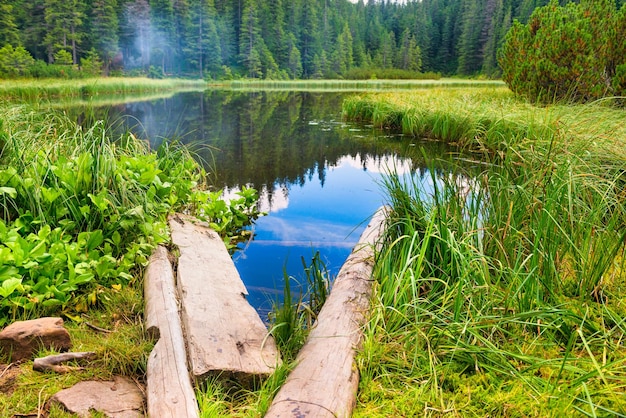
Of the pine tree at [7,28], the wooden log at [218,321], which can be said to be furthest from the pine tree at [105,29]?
the wooden log at [218,321]

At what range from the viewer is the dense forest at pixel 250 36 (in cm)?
3378

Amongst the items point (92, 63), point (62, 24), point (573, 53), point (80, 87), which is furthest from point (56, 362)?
point (92, 63)

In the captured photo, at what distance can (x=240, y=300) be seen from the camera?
2.48m

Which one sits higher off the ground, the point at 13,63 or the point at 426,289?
the point at 13,63

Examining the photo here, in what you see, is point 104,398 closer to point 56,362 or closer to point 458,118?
point 56,362

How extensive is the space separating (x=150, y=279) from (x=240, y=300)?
59cm

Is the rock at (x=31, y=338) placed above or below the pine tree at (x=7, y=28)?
below

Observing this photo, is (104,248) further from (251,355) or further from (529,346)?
(529,346)

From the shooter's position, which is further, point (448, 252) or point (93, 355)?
point (448, 252)

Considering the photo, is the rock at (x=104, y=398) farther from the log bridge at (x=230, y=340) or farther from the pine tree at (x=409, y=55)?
the pine tree at (x=409, y=55)

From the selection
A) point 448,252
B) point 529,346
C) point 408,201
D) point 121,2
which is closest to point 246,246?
point 408,201

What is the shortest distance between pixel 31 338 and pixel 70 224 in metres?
0.94

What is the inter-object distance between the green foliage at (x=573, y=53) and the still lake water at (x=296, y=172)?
334 cm

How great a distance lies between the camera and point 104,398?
175 cm
